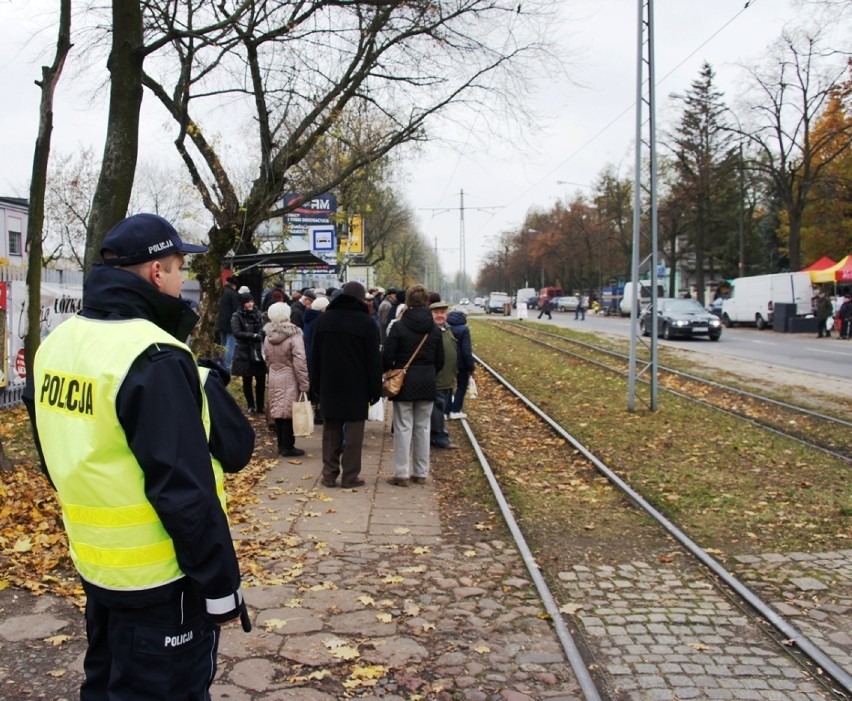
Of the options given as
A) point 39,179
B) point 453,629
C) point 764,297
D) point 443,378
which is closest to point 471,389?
point 443,378

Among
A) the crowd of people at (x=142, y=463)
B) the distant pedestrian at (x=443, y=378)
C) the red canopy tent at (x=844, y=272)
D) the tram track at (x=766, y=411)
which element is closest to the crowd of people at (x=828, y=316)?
the red canopy tent at (x=844, y=272)

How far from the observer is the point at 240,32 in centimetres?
1201

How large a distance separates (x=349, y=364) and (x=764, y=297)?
3387 cm

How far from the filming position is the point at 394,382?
7.89 m

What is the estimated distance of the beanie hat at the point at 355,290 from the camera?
7.87 m

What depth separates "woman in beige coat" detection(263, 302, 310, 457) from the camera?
29.1 ft

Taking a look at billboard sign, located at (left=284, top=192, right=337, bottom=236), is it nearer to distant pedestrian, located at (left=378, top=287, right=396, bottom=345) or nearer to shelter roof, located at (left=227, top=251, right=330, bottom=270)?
shelter roof, located at (left=227, top=251, right=330, bottom=270)

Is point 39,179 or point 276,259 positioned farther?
point 276,259

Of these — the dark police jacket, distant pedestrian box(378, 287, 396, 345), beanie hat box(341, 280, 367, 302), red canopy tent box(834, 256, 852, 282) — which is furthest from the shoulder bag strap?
red canopy tent box(834, 256, 852, 282)

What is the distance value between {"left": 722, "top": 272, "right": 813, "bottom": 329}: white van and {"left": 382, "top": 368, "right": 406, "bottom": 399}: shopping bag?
105 ft

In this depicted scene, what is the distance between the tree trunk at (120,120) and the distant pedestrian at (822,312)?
30606mm

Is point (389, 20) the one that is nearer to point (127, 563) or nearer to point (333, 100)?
point (333, 100)

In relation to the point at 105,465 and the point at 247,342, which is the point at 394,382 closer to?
the point at 247,342

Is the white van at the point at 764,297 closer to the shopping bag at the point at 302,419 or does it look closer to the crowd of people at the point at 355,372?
the crowd of people at the point at 355,372
